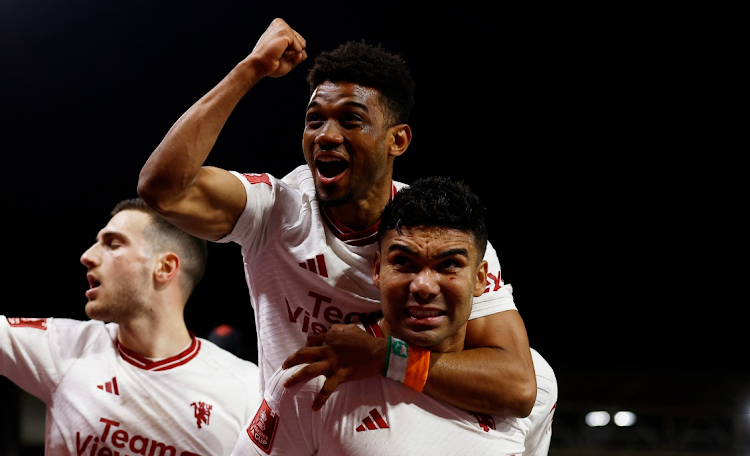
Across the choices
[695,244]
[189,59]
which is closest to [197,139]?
[189,59]

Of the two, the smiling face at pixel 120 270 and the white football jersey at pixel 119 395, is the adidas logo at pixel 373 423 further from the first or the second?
the smiling face at pixel 120 270

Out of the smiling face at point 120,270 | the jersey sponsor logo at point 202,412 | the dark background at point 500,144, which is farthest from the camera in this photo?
the dark background at point 500,144

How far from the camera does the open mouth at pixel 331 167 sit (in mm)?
1936

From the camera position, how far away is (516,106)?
17.9 feet

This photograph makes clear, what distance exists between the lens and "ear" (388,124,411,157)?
2.06 meters

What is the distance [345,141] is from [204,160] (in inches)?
14.5

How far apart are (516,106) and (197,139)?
4.11 meters

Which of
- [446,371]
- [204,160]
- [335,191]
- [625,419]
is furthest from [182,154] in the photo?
[625,419]

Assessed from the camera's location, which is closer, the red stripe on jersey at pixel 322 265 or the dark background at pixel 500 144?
the red stripe on jersey at pixel 322 265

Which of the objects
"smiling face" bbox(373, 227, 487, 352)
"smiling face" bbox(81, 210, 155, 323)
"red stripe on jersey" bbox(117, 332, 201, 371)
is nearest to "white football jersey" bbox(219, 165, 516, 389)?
"smiling face" bbox(373, 227, 487, 352)

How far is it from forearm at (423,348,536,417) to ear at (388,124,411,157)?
2.00 ft

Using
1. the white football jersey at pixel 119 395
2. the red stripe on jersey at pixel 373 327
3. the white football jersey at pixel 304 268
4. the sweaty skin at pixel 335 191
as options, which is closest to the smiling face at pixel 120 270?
the white football jersey at pixel 119 395

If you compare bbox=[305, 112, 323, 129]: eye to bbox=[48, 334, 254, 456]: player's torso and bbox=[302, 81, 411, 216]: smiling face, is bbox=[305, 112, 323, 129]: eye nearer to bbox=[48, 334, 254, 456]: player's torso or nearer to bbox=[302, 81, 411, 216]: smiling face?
bbox=[302, 81, 411, 216]: smiling face

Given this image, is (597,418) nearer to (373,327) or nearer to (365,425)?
(373,327)
